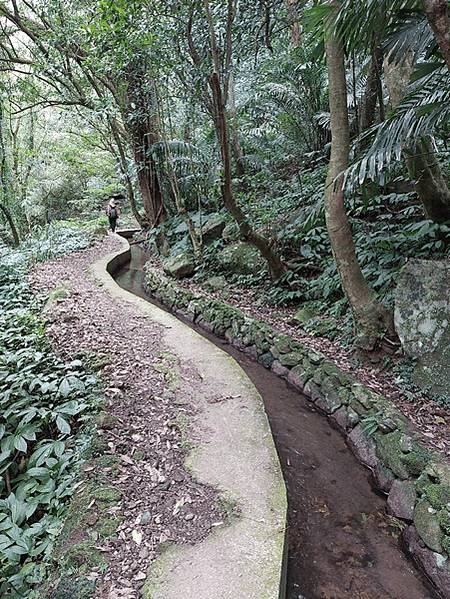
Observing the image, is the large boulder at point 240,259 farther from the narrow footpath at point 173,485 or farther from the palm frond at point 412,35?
the palm frond at point 412,35

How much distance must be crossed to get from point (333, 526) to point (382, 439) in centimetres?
85

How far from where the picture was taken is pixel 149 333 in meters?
4.79

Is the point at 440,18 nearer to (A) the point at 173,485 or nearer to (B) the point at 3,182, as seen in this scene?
(A) the point at 173,485

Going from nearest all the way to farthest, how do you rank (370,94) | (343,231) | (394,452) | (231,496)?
(231,496) < (394,452) < (343,231) < (370,94)

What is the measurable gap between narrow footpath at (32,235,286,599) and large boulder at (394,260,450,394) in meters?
1.54

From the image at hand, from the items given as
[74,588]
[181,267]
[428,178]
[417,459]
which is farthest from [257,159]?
[74,588]

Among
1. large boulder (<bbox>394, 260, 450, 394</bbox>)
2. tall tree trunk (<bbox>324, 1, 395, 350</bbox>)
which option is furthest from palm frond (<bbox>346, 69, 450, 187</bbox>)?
large boulder (<bbox>394, 260, 450, 394</bbox>)

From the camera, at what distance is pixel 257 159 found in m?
8.32

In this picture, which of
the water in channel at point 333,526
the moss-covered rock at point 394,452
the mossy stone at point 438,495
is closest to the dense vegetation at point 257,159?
the moss-covered rock at point 394,452

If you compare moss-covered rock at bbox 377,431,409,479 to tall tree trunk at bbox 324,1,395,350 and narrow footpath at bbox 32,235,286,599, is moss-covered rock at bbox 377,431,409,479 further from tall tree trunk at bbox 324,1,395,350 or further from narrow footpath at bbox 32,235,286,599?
tall tree trunk at bbox 324,1,395,350

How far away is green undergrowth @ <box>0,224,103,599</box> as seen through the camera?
1.87 metres

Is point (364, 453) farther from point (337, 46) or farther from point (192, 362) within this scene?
point (337, 46)

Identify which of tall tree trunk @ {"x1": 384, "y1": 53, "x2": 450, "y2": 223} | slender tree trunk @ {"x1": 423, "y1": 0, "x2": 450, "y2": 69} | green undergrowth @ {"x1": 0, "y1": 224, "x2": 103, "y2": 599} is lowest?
green undergrowth @ {"x1": 0, "y1": 224, "x2": 103, "y2": 599}

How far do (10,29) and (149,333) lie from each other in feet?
30.9
